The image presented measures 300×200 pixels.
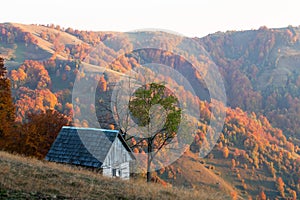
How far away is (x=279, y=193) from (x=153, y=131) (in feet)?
456

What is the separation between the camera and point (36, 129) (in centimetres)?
4000

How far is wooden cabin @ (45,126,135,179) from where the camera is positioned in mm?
26172

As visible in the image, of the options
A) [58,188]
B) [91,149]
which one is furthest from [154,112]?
[58,188]

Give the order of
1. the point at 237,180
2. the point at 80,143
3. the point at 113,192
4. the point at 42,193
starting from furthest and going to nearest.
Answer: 1. the point at 237,180
2. the point at 80,143
3. the point at 113,192
4. the point at 42,193

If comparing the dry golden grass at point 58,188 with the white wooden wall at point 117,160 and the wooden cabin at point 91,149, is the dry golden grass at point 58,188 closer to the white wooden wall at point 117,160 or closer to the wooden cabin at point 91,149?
the wooden cabin at point 91,149

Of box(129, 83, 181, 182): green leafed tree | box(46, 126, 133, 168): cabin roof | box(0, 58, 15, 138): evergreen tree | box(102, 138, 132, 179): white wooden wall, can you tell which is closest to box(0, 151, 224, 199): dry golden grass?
box(46, 126, 133, 168): cabin roof

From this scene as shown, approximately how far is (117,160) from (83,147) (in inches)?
134

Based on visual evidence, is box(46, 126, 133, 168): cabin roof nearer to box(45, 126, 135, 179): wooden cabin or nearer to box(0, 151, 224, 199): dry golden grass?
box(45, 126, 135, 179): wooden cabin

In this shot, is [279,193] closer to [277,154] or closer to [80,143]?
[277,154]

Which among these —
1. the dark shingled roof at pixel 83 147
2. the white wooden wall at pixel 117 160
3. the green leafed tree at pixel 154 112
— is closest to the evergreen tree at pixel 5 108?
the dark shingled roof at pixel 83 147

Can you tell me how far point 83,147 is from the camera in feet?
88.6

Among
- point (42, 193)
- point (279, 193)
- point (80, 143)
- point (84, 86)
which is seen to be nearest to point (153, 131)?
point (80, 143)

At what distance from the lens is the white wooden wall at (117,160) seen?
87.5ft

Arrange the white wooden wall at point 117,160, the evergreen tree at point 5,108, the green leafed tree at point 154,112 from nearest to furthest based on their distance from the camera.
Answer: the white wooden wall at point 117,160 < the green leafed tree at point 154,112 < the evergreen tree at point 5,108
